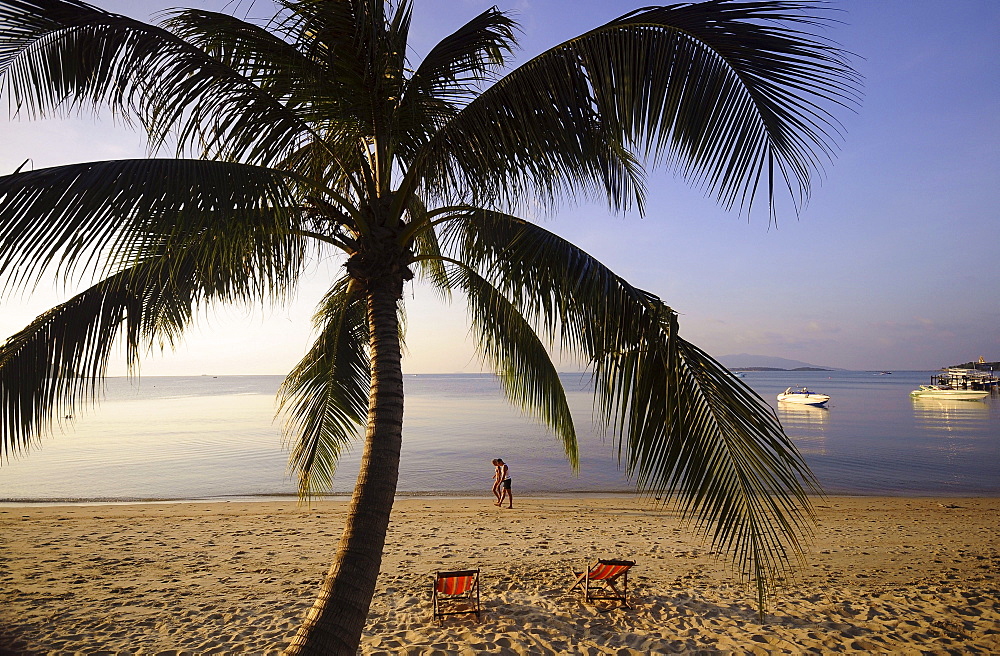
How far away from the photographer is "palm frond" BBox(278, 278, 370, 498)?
6.08m

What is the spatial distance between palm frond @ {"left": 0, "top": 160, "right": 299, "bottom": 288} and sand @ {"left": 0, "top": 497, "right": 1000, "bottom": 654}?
460 centimetres

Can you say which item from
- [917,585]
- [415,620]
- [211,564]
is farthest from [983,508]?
[211,564]

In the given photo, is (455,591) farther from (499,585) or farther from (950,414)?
(950,414)

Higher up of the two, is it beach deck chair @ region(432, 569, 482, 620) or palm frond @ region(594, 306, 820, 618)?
palm frond @ region(594, 306, 820, 618)

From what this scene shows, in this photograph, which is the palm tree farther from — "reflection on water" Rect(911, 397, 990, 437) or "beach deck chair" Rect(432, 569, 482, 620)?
"reflection on water" Rect(911, 397, 990, 437)

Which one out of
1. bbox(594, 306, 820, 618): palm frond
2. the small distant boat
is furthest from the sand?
the small distant boat

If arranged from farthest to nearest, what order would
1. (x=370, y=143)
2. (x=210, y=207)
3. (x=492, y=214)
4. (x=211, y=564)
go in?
(x=211, y=564), (x=370, y=143), (x=492, y=214), (x=210, y=207)

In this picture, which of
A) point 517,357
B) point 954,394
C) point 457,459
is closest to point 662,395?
point 517,357

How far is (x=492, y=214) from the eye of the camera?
4.01 metres

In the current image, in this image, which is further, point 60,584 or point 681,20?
point 60,584

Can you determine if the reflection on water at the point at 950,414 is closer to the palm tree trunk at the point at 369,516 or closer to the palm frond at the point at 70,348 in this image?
the palm tree trunk at the point at 369,516

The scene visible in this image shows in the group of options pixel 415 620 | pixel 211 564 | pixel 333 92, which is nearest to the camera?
pixel 333 92

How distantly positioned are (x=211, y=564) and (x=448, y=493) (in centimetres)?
925

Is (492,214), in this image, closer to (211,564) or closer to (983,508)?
(211,564)
